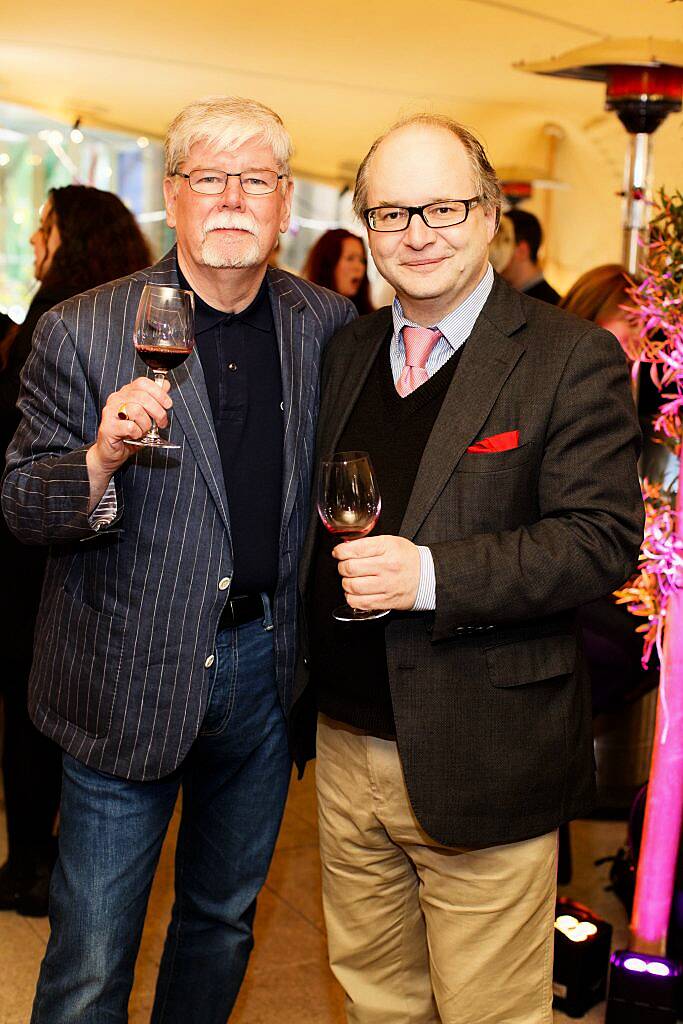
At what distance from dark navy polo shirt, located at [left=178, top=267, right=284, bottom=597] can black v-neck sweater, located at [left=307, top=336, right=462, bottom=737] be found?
10 cm

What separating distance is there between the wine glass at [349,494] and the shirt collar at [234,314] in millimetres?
492

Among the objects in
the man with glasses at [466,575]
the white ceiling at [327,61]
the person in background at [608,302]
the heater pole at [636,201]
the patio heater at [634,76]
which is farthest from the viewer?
the white ceiling at [327,61]

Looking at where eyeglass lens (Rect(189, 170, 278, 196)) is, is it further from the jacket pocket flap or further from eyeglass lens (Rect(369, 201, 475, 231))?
the jacket pocket flap

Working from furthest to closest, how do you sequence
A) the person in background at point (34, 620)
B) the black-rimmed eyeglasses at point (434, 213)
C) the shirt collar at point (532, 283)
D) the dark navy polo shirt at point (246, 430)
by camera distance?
the shirt collar at point (532, 283)
the person in background at point (34, 620)
the dark navy polo shirt at point (246, 430)
the black-rimmed eyeglasses at point (434, 213)

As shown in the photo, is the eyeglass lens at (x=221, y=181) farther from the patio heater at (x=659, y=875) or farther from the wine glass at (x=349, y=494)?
the patio heater at (x=659, y=875)

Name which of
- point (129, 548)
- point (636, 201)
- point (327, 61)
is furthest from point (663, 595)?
point (327, 61)

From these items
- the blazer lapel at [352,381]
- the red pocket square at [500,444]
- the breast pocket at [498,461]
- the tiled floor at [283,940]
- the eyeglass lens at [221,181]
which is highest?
the eyeglass lens at [221,181]

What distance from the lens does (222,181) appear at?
85.7 inches

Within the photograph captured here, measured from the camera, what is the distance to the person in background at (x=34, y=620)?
11.0 feet

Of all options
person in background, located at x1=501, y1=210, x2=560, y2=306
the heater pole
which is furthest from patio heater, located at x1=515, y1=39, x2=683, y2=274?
person in background, located at x1=501, y1=210, x2=560, y2=306

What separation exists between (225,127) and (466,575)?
2.98 feet

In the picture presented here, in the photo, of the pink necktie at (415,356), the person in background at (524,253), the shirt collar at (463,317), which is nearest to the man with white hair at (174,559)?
the pink necktie at (415,356)

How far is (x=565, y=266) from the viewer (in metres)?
9.90

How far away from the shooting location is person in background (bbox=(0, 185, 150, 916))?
335cm
